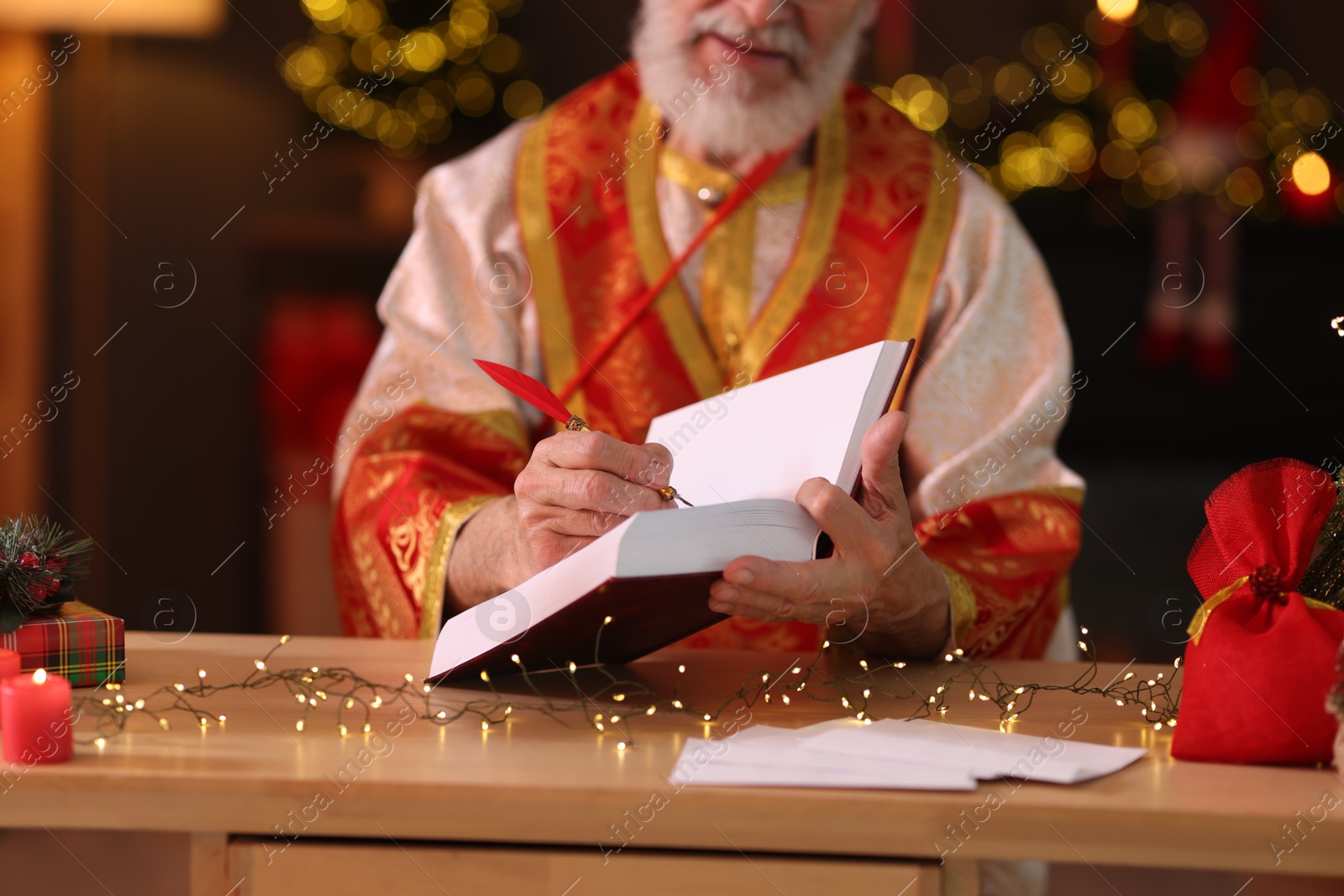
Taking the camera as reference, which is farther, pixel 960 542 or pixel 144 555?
pixel 144 555

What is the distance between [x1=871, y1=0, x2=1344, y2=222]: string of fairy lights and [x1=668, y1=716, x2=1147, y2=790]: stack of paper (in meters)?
3.16

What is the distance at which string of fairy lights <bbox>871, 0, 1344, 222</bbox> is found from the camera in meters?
3.82

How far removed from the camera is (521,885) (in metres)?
0.81

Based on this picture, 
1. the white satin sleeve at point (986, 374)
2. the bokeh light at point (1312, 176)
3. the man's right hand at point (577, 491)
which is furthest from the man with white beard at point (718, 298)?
the bokeh light at point (1312, 176)

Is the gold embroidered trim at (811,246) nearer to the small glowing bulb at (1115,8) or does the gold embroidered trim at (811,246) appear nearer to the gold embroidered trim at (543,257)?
the gold embroidered trim at (543,257)

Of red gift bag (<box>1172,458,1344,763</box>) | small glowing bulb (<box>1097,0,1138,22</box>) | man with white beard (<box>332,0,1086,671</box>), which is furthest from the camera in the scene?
small glowing bulb (<box>1097,0,1138,22</box>)

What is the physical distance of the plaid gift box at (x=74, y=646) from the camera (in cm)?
106

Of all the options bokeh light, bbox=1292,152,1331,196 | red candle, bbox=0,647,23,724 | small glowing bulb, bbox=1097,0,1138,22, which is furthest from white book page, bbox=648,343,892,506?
bokeh light, bbox=1292,152,1331,196

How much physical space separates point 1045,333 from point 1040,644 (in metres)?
0.45

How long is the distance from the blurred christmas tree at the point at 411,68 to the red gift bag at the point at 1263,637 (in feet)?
9.83

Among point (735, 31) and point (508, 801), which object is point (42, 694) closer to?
point (508, 801)

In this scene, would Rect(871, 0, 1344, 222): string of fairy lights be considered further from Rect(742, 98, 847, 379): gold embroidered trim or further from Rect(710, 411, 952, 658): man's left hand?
Rect(710, 411, 952, 658): man's left hand

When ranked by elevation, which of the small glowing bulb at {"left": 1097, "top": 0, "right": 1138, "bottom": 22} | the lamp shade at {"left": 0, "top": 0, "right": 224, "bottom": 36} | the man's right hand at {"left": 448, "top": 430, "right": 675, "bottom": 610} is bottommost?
the man's right hand at {"left": 448, "top": 430, "right": 675, "bottom": 610}

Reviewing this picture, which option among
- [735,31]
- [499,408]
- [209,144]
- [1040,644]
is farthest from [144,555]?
[1040,644]
